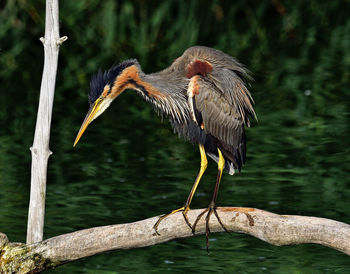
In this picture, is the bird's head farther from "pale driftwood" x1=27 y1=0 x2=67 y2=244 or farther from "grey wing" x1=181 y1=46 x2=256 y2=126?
"grey wing" x1=181 y1=46 x2=256 y2=126

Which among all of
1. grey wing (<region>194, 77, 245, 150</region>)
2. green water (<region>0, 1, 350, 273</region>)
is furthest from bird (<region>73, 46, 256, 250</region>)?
green water (<region>0, 1, 350, 273</region>)

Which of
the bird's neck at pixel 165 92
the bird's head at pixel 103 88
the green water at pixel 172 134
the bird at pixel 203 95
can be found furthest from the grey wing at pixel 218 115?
the green water at pixel 172 134

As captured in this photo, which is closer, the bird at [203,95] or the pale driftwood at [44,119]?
the pale driftwood at [44,119]

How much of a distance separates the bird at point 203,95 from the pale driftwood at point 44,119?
50 cm

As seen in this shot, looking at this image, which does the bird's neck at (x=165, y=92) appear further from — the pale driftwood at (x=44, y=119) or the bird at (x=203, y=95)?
the pale driftwood at (x=44, y=119)

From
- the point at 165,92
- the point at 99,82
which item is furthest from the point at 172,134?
the point at 99,82

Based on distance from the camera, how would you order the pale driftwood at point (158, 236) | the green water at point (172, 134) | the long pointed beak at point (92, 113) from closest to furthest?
the pale driftwood at point (158, 236) → the long pointed beak at point (92, 113) → the green water at point (172, 134)

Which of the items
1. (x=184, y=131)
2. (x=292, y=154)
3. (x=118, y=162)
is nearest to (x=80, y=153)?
(x=118, y=162)

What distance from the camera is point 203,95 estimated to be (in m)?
6.54

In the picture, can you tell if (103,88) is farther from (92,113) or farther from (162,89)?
→ (162,89)

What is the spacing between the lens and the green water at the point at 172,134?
8742mm

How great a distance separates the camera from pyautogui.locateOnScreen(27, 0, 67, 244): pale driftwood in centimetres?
Answer: 622

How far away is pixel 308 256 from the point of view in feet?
27.6

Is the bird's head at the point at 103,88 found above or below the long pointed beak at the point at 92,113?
above
